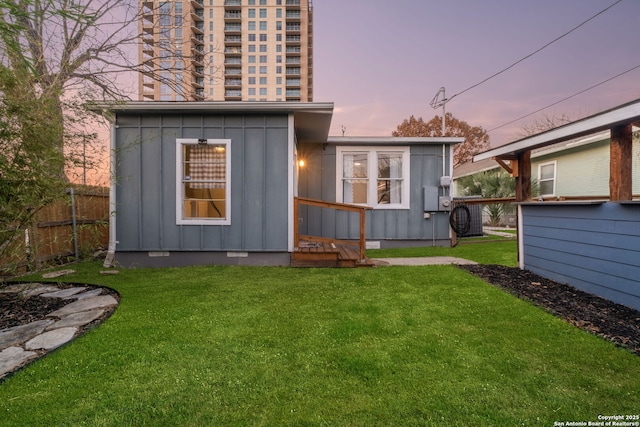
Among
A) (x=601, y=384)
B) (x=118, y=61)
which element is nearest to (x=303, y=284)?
(x=601, y=384)

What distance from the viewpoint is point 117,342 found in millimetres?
2256

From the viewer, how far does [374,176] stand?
7.21m

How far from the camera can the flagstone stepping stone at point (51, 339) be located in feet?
7.30

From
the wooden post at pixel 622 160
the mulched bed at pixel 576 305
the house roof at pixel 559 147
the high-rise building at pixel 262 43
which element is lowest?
the mulched bed at pixel 576 305

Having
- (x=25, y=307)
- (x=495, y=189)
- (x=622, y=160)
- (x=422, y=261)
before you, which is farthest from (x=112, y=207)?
(x=495, y=189)

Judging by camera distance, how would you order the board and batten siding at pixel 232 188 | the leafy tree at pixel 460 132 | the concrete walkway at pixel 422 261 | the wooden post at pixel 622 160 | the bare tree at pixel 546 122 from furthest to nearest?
the leafy tree at pixel 460 132
the bare tree at pixel 546 122
the concrete walkway at pixel 422 261
the board and batten siding at pixel 232 188
the wooden post at pixel 622 160

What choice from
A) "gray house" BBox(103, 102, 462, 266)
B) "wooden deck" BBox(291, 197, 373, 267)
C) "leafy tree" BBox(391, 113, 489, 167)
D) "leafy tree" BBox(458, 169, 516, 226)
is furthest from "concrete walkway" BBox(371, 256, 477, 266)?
"leafy tree" BBox(391, 113, 489, 167)

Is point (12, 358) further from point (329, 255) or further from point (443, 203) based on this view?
point (443, 203)

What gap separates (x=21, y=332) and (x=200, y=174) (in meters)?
3.27

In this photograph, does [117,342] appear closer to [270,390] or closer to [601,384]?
[270,390]

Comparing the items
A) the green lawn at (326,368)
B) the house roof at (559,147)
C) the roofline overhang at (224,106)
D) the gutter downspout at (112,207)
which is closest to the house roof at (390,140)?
the house roof at (559,147)

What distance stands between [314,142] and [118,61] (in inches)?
194

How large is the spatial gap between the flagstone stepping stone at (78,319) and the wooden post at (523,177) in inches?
236

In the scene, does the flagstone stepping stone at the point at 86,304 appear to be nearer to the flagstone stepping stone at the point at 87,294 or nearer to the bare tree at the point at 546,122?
the flagstone stepping stone at the point at 87,294
